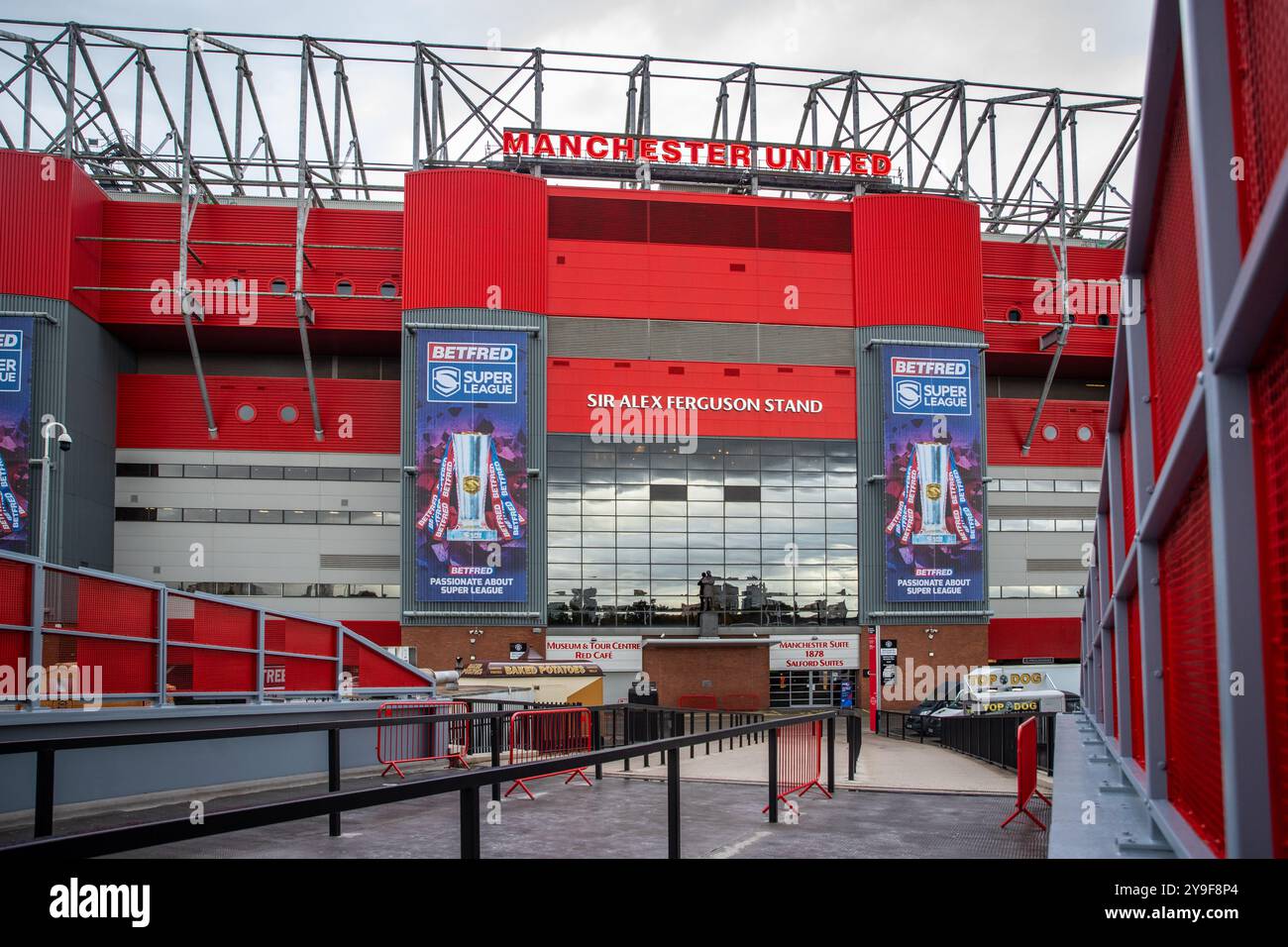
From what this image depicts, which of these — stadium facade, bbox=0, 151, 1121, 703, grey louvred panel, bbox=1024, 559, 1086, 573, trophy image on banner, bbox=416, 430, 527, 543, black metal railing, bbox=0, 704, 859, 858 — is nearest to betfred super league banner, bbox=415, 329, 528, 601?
trophy image on banner, bbox=416, 430, 527, 543

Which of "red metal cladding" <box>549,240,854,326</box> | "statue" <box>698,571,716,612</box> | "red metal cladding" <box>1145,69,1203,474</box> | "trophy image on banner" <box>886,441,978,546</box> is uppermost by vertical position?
"red metal cladding" <box>549,240,854,326</box>

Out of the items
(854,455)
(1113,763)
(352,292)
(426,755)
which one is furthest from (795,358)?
(1113,763)

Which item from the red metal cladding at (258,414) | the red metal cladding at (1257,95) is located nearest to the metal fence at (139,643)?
the red metal cladding at (1257,95)

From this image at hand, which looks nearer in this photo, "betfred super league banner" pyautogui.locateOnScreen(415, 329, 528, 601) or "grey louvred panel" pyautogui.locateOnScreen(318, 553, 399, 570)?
"betfred super league banner" pyautogui.locateOnScreen(415, 329, 528, 601)

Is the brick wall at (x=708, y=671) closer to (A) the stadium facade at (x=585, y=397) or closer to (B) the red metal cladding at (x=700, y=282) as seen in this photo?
(A) the stadium facade at (x=585, y=397)

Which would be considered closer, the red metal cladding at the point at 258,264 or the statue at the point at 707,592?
the red metal cladding at the point at 258,264

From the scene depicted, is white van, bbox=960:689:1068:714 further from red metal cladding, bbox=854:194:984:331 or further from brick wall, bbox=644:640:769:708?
red metal cladding, bbox=854:194:984:331

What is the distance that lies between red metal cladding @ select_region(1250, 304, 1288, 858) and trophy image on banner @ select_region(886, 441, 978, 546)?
5003 cm

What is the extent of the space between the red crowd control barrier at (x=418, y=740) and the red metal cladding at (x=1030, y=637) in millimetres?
42818

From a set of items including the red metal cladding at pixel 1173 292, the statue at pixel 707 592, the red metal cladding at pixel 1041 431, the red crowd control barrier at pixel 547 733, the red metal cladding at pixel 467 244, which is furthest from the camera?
the red metal cladding at pixel 1041 431

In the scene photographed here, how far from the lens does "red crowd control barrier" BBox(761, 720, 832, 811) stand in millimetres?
14953

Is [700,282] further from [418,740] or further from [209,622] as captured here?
[209,622]

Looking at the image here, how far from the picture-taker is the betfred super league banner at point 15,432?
1823 inches
